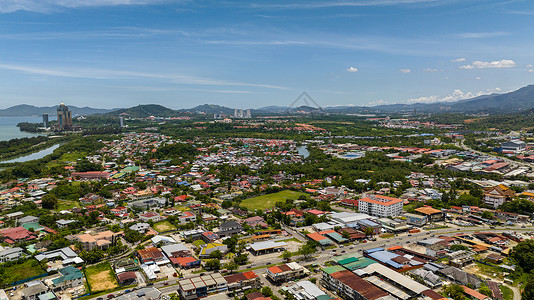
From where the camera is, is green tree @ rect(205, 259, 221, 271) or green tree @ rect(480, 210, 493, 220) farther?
green tree @ rect(480, 210, 493, 220)

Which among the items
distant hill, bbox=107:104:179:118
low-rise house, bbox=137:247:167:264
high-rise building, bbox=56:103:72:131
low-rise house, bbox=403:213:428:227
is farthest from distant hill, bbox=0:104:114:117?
low-rise house, bbox=403:213:428:227

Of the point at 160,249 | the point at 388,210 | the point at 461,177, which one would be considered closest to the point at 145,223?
the point at 160,249

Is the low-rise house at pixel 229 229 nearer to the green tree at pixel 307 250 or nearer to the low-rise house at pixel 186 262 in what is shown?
the low-rise house at pixel 186 262

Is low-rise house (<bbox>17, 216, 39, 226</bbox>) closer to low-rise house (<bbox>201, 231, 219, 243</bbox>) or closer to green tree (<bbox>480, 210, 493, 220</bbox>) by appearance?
low-rise house (<bbox>201, 231, 219, 243</bbox>)

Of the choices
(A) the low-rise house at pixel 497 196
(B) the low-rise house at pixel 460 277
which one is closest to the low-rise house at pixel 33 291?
(B) the low-rise house at pixel 460 277

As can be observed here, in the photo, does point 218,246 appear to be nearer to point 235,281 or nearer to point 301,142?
point 235,281

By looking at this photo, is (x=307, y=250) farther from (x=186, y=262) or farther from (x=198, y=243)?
(x=198, y=243)

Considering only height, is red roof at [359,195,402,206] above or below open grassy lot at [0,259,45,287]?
above
